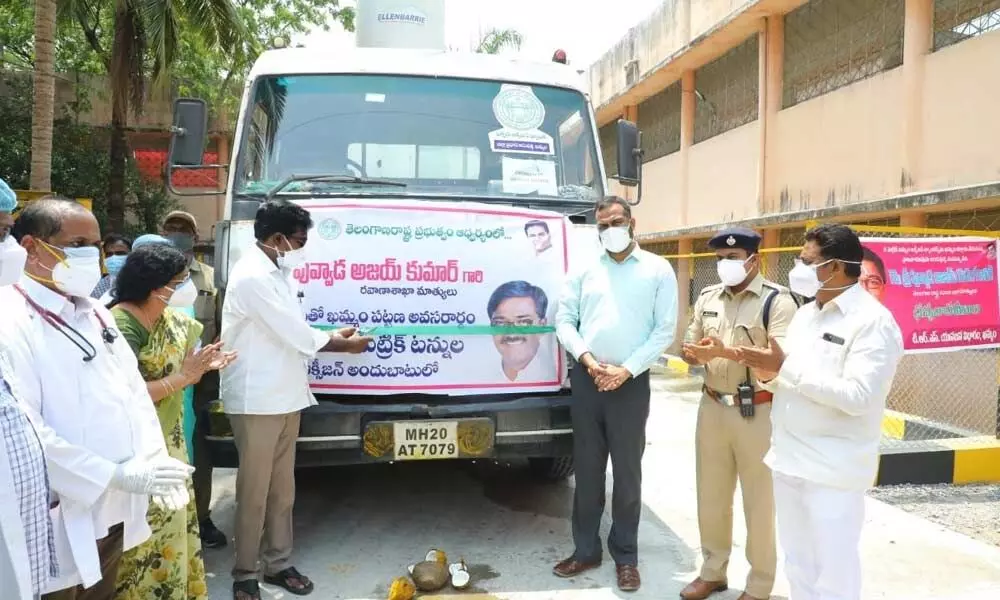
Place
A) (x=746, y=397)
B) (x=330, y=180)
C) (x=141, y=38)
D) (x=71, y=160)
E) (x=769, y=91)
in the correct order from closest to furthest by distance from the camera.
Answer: (x=746, y=397)
(x=330, y=180)
(x=769, y=91)
(x=141, y=38)
(x=71, y=160)

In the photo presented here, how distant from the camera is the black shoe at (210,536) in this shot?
164 inches

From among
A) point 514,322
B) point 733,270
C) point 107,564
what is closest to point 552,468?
point 514,322

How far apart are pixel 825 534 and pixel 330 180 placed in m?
2.95

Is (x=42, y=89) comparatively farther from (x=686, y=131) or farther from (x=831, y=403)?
(x=831, y=403)

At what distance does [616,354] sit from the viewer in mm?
3633

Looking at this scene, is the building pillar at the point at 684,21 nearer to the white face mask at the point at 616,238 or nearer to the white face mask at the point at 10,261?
the white face mask at the point at 616,238

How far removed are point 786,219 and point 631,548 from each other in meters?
7.15

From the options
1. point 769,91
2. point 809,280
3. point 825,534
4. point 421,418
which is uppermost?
point 769,91

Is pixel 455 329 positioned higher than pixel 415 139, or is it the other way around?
pixel 415 139

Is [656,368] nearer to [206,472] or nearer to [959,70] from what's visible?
[959,70]

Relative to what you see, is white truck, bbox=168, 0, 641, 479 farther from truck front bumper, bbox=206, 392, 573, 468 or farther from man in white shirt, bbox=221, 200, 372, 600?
man in white shirt, bbox=221, 200, 372, 600

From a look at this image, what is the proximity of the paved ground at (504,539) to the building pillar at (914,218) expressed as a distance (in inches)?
154

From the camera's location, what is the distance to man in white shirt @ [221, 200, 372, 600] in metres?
3.31

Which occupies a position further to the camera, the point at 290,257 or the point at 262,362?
the point at 290,257
